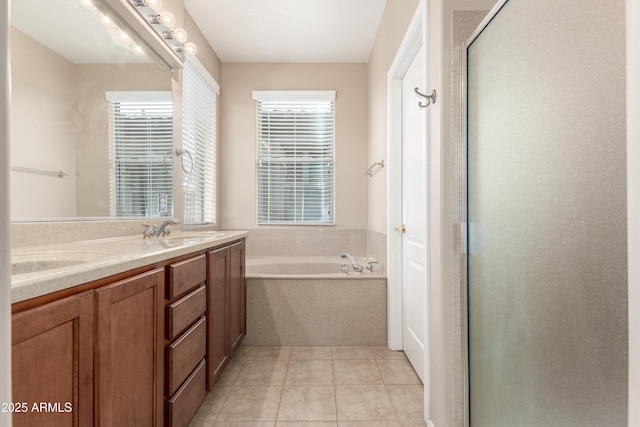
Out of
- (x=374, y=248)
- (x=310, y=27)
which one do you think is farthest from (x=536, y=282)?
(x=310, y=27)

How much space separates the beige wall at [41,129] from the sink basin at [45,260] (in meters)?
0.23

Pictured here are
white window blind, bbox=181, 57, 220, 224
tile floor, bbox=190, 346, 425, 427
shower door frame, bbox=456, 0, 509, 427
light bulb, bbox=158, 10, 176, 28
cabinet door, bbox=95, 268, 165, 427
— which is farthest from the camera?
white window blind, bbox=181, 57, 220, 224

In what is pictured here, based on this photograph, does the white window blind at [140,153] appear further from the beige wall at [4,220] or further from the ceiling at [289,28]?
the beige wall at [4,220]

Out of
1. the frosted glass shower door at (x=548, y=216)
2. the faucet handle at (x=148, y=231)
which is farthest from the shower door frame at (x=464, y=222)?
the faucet handle at (x=148, y=231)

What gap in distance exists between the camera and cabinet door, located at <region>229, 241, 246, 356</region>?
6.82 feet

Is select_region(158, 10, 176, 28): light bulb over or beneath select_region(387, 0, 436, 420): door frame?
over

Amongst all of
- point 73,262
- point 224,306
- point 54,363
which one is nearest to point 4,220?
point 54,363

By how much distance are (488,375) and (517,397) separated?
0.17 metres

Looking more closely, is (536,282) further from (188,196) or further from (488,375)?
(188,196)

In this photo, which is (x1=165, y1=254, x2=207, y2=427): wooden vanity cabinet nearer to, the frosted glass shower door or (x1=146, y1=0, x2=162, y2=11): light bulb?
the frosted glass shower door

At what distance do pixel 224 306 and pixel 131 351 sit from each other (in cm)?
95

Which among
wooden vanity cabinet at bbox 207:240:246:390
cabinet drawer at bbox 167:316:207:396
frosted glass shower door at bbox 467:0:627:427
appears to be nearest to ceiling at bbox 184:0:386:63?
frosted glass shower door at bbox 467:0:627:427

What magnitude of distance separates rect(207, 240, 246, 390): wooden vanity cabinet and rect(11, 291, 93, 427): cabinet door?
2.86ft

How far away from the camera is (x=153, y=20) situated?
6.25 ft
